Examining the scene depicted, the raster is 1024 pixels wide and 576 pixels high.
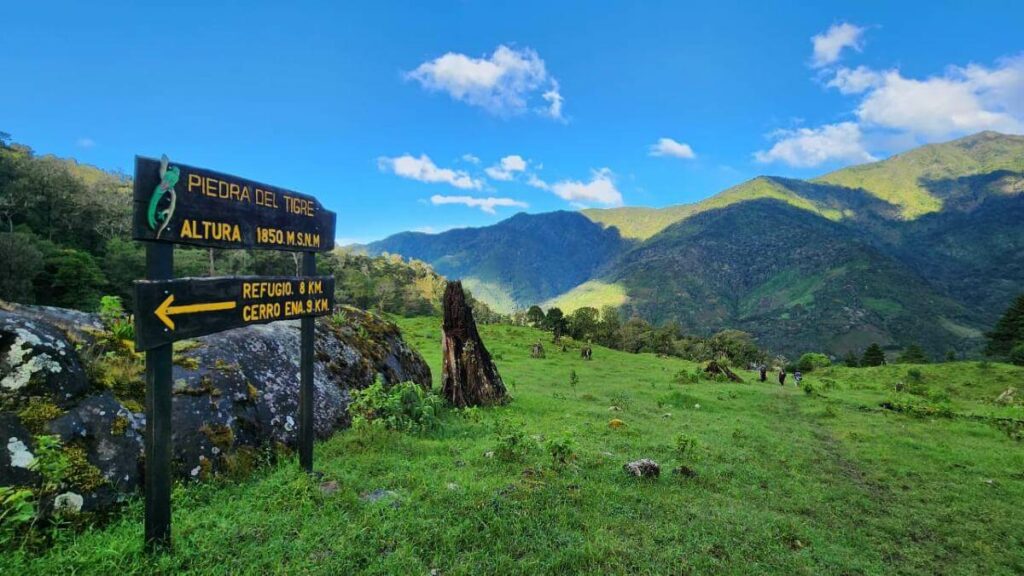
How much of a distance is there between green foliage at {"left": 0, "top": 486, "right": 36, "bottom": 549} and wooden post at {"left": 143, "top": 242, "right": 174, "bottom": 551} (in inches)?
37.5

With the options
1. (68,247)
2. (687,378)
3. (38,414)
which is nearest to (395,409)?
(38,414)

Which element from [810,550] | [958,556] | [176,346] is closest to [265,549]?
[176,346]

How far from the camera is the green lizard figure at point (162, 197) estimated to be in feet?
17.3

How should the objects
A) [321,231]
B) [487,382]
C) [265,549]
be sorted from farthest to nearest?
[487,382] → [321,231] → [265,549]

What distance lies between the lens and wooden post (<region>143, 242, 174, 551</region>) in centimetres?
531

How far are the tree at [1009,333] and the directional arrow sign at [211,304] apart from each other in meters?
96.4

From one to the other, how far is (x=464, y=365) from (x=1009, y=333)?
92.9 metres

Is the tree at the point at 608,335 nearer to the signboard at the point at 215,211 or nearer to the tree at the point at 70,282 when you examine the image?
the tree at the point at 70,282

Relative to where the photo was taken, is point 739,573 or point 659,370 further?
point 659,370

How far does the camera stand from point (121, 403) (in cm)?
702

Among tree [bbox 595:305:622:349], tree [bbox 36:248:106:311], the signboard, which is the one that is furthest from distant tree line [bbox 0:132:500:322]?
tree [bbox 595:305:622:349]

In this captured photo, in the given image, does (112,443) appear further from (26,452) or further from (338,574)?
(338,574)

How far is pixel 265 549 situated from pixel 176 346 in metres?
5.60

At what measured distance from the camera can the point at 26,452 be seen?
5.61 meters
